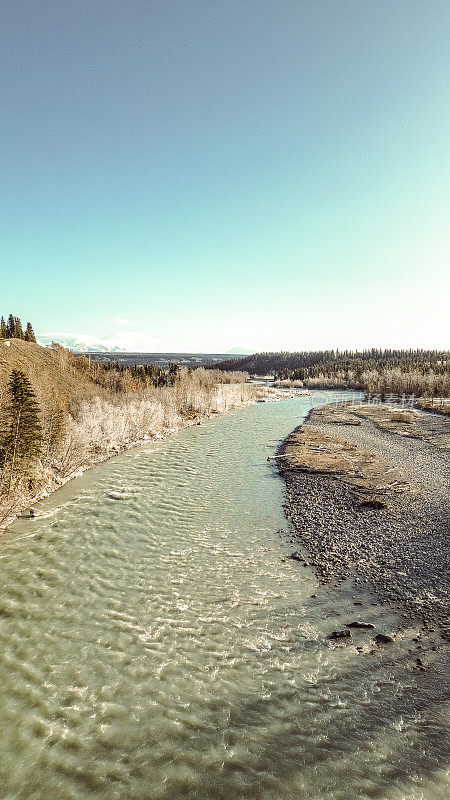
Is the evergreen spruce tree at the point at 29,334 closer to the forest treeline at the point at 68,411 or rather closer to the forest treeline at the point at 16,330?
the forest treeline at the point at 16,330

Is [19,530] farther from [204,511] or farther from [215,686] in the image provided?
[215,686]

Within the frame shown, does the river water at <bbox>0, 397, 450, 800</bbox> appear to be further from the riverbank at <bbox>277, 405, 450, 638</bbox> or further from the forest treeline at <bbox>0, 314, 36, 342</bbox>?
the forest treeline at <bbox>0, 314, 36, 342</bbox>

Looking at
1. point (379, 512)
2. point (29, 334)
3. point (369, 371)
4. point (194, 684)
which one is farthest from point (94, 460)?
point (369, 371)

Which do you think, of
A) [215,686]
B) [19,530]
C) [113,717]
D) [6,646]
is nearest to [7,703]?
[6,646]

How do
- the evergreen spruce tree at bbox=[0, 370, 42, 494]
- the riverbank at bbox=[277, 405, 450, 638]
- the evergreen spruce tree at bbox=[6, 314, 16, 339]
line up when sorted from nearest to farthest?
the riverbank at bbox=[277, 405, 450, 638] → the evergreen spruce tree at bbox=[0, 370, 42, 494] → the evergreen spruce tree at bbox=[6, 314, 16, 339]

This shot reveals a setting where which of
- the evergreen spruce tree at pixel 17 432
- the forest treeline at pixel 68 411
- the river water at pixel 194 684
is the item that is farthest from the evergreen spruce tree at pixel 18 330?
the river water at pixel 194 684

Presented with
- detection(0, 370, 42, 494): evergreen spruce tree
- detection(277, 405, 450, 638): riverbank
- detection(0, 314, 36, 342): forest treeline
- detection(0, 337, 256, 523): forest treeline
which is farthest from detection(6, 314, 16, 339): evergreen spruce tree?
detection(277, 405, 450, 638): riverbank
